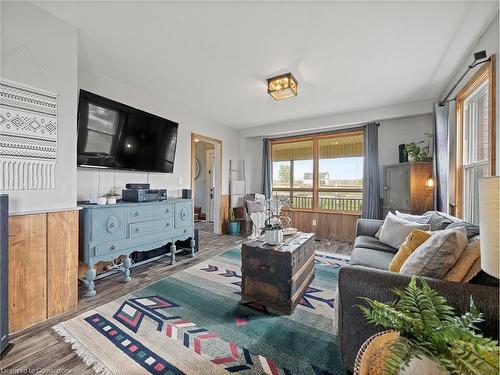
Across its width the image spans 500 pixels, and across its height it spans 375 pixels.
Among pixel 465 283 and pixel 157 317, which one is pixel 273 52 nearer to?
pixel 465 283

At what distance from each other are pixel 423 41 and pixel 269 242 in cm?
237

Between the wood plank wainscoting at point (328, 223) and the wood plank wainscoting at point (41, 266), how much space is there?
13.0 ft

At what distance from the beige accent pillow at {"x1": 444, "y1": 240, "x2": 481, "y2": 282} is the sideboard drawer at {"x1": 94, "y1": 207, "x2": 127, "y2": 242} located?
2.72 meters

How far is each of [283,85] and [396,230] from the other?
208 centimetres

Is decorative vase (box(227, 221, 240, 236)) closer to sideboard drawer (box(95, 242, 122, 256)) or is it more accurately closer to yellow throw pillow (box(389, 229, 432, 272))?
sideboard drawer (box(95, 242, 122, 256))

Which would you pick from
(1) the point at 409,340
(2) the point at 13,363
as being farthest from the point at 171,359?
(1) the point at 409,340

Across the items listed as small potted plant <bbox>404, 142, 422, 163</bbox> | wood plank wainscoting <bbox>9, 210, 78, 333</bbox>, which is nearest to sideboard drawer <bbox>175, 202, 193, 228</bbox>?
wood plank wainscoting <bbox>9, 210, 78, 333</bbox>

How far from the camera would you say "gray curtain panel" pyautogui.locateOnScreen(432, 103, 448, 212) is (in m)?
2.93

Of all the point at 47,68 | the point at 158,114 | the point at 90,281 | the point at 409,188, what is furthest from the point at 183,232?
the point at 409,188

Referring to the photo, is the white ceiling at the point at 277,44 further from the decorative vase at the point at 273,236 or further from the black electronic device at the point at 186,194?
the decorative vase at the point at 273,236

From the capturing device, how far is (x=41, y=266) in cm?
173

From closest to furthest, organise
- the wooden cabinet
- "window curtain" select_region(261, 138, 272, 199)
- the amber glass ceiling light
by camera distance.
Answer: the amber glass ceiling light
the wooden cabinet
"window curtain" select_region(261, 138, 272, 199)

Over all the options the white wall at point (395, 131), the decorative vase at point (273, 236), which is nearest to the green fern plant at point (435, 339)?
the decorative vase at point (273, 236)

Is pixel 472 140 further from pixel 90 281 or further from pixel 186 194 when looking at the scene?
pixel 90 281
